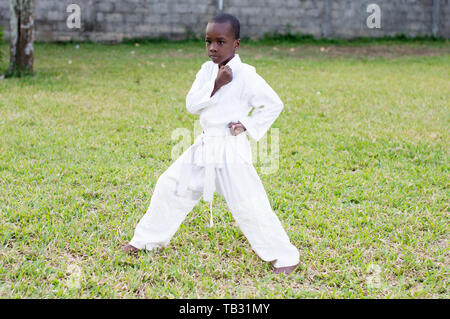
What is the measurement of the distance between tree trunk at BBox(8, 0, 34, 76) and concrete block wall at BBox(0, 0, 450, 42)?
14.4 ft

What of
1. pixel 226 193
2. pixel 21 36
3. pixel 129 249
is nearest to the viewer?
pixel 226 193

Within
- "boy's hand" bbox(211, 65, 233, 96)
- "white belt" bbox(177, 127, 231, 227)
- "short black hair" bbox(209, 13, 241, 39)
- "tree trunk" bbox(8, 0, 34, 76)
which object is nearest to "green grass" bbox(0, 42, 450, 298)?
"tree trunk" bbox(8, 0, 34, 76)

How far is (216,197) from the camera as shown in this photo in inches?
143

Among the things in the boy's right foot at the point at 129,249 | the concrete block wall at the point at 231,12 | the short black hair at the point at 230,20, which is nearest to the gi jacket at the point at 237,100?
the short black hair at the point at 230,20

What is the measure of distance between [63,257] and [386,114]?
4511 mm

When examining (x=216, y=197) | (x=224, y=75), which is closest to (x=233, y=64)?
(x=224, y=75)

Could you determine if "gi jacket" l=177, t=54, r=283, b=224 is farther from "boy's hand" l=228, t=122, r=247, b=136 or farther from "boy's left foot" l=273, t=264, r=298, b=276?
"boy's left foot" l=273, t=264, r=298, b=276

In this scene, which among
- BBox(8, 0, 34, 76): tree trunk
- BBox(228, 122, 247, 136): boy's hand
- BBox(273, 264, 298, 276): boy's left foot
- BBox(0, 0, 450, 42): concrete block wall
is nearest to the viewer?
BBox(228, 122, 247, 136): boy's hand

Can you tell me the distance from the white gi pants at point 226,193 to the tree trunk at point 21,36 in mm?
5960

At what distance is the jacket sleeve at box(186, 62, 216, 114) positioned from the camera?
2.36 meters

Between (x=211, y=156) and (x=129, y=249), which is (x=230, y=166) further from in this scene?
(x=129, y=249)

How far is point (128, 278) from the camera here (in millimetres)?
2453

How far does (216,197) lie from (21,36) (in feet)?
17.9
